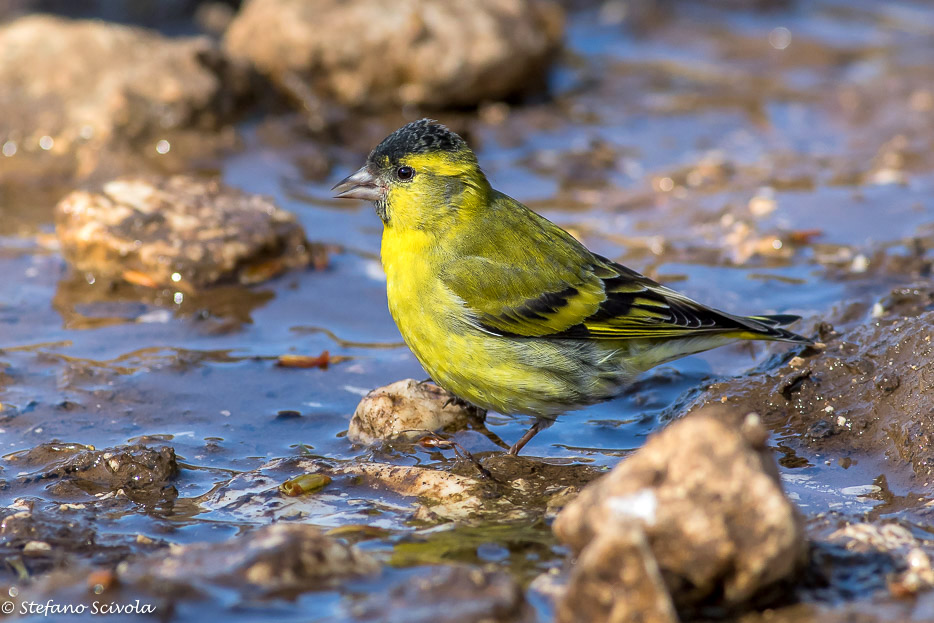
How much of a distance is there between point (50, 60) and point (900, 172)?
23.1ft

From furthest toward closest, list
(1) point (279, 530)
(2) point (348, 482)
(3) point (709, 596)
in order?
(2) point (348, 482), (1) point (279, 530), (3) point (709, 596)

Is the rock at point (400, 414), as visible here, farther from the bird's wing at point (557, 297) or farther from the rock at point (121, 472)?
the rock at point (121, 472)

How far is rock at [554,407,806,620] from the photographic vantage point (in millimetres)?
3094

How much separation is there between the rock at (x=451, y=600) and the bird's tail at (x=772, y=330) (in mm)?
2322

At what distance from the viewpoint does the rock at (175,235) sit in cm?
658

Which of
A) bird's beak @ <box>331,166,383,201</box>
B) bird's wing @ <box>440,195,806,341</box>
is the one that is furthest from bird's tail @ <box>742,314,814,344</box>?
bird's beak @ <box>331,166,383,201</box>

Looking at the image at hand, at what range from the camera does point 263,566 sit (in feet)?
11.0

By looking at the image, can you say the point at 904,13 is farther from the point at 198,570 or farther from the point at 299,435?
the point at 198,570

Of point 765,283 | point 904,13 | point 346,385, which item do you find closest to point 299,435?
point 346,385

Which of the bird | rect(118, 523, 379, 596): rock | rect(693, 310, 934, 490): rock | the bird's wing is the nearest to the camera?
rect(118, 523, 379, 596): rock

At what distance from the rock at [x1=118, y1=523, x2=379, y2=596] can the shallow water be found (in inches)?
2.4

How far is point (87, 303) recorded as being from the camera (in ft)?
21.4

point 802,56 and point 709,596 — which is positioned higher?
point 802,56

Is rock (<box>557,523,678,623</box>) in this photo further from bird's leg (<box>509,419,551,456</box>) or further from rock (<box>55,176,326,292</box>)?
rock (<box>55,176,326,292</box>)
